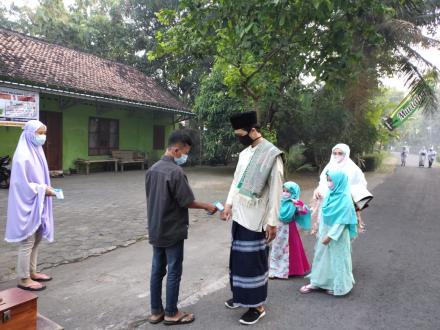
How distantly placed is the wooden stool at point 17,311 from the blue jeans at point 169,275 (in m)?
0.93

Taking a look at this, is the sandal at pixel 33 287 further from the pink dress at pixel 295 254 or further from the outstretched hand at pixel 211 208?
the pink dress at pixel 295 254

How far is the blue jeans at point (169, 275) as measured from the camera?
3.24m

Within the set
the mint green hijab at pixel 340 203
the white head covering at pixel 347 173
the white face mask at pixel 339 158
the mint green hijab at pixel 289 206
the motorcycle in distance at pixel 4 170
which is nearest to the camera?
the mint green hijab at pixel 340 203

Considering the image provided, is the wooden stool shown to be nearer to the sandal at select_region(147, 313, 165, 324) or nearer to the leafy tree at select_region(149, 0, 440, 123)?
the sandal at select_region(147, 313, 165, 324)

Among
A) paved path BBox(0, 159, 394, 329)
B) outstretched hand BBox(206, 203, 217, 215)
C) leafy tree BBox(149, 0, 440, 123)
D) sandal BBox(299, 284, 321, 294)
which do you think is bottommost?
paved path BBox(0, 159, 394, 329)

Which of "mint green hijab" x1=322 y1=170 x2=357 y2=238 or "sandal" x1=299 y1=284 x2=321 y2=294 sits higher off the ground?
"mint green hijab" x1=322 y1=170 x2=357 y2=238

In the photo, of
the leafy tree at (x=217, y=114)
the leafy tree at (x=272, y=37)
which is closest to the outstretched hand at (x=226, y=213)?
the leafy tree at (x=272, y=37)

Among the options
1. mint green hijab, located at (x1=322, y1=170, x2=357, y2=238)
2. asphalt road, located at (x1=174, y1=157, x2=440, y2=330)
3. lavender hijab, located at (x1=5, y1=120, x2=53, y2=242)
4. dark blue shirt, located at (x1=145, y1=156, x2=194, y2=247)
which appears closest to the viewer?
dark blue shirt, located at (x1=145, y1=156, x2=194, y2=247)

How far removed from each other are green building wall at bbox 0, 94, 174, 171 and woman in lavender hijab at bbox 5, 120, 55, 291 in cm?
944

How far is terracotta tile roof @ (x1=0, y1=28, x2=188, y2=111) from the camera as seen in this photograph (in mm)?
11512

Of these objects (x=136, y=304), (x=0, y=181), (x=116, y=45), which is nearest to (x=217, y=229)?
(x=136, y=304)

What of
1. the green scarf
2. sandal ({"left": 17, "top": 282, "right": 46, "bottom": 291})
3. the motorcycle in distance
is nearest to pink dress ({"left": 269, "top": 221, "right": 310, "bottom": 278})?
the green scarf

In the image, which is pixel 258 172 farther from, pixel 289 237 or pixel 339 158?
pixel 339 158

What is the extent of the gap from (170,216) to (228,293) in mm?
1293
